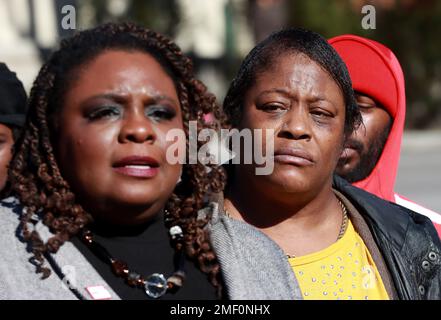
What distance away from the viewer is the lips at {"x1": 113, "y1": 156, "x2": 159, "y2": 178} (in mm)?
2311

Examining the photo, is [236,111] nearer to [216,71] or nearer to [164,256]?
[164,256]

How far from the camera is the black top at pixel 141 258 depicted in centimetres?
237

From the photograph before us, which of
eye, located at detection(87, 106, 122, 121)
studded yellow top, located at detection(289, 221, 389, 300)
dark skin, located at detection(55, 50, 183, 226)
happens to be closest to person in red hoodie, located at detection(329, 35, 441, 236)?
studded yellow top, located at detection(289, 221, 389, 300)

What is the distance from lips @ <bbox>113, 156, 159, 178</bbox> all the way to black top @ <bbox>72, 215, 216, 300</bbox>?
0.66 ft

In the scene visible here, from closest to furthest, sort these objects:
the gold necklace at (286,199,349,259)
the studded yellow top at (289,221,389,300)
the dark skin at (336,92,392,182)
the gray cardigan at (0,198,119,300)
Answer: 1. the gray cardigan at (0,198,119,300)
2. the studded yellow top at (289,221,389,300)
3. the gold necklace at (286,199,349,259)
4. the dark skin at (336,92,392,182)

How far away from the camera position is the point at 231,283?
94.7 inches

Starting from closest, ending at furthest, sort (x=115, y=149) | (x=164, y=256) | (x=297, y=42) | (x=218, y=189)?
1. (x=115, y=149)
2. (x=164, y=256)
3. (x=218, y=189)
4. (x=297, y=42)

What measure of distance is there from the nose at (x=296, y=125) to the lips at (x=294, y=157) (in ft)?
0.15

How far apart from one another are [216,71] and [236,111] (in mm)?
17194

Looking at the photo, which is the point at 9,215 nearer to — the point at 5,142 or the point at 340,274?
the point at 5,142

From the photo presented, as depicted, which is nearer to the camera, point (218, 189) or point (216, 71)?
point (218, 189)

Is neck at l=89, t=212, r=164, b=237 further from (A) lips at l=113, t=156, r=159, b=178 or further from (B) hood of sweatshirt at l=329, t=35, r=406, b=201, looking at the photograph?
(B) hood of sweatshirt at l=329, t=35, r=406, b=201

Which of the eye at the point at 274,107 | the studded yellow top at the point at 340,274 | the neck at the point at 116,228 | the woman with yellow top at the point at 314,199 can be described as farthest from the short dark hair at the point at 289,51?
the neck at the point at 116,228
